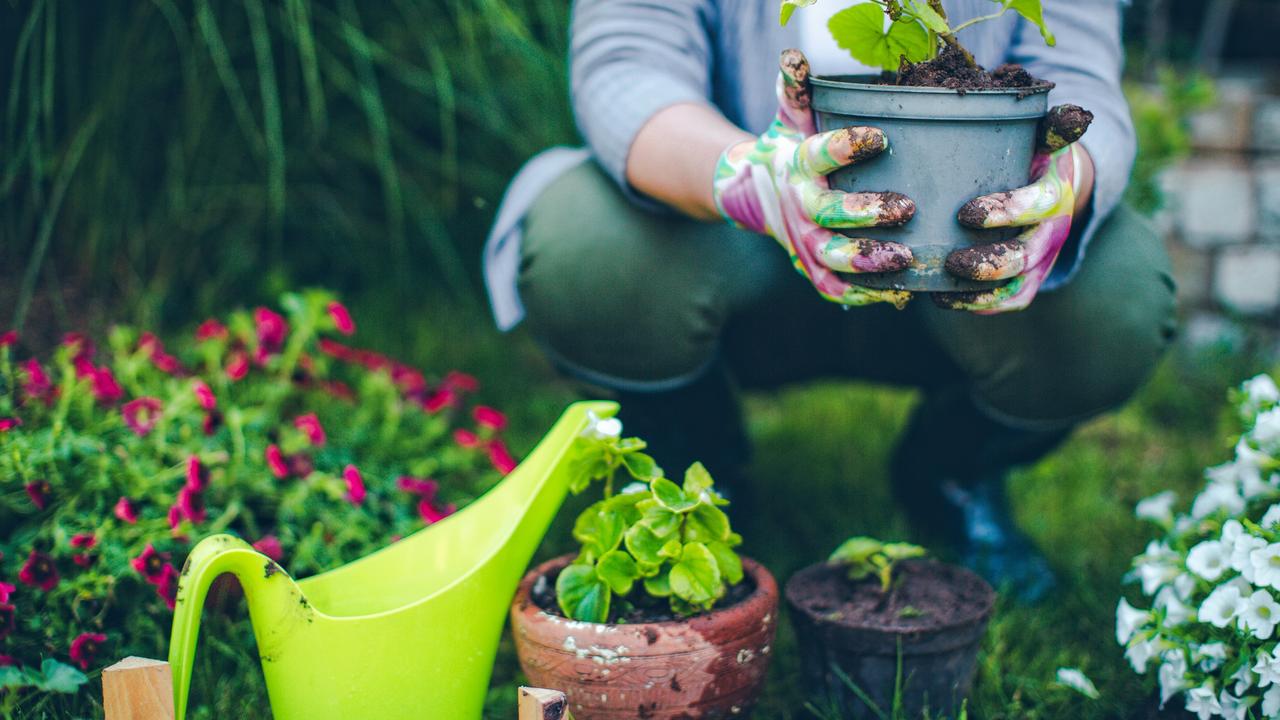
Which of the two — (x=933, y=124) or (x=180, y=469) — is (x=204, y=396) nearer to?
(x=180, y=469)

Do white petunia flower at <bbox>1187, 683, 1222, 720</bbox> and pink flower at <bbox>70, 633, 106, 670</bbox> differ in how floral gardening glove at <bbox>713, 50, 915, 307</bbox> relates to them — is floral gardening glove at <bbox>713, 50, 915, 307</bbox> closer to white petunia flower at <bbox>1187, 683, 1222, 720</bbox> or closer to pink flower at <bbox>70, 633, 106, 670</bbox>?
white petunia flower at <bbox>1187, 683, 1222, 720</bbox>

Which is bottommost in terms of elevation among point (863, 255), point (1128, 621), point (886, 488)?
point (886, 488)

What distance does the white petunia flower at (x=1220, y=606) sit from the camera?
0.96 meters

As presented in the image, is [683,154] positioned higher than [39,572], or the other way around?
[683,154]

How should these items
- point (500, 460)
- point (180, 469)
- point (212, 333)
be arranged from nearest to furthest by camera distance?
point (180, 469) < point (500, 460) < point (212, 333)

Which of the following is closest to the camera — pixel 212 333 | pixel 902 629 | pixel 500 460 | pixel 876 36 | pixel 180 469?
pixel 876 36

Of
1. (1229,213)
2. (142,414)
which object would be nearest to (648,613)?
(142,414)

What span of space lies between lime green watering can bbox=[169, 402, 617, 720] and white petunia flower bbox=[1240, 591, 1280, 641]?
59 centimetres

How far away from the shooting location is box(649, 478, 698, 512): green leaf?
928 millimetres

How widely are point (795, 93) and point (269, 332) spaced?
36.1 inches

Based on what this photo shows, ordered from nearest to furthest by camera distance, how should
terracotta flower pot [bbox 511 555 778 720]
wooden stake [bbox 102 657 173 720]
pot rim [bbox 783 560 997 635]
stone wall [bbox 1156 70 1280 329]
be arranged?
wooden stake [bbox 102 657 173 720]
terracotta flower pot [bbox 511 555 778 720]
pot rim [bbox 783 560 997 635]
stone wall [bbox 1156 70 1280 329]

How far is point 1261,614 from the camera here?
0.94 m

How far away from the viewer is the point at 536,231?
48.8 inches

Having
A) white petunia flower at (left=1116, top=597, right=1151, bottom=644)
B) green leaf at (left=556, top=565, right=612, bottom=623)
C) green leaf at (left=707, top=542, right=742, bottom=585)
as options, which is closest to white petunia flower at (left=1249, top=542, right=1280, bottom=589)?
white petunia flower at (left=1116, top=597, right=1151, bottom=644)
